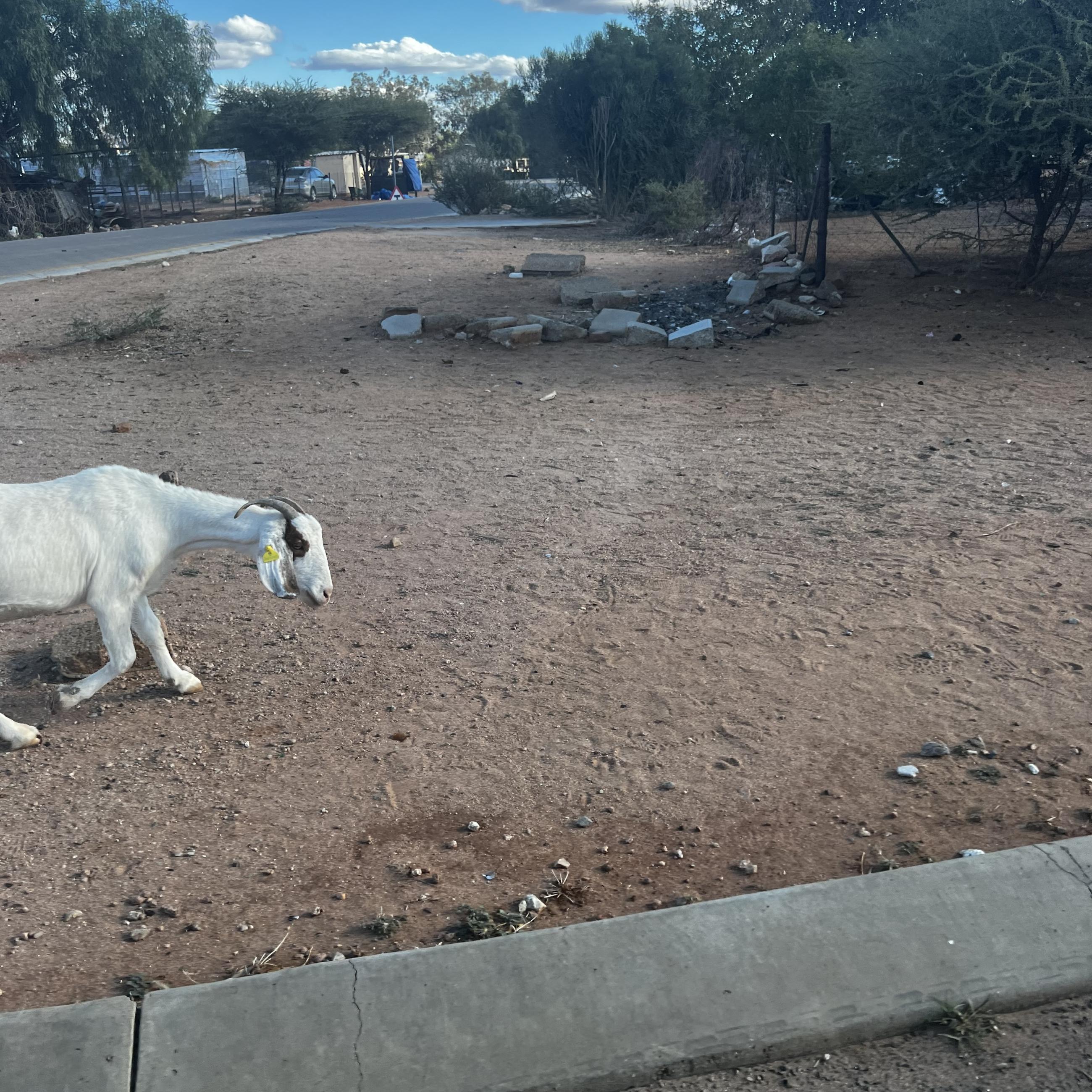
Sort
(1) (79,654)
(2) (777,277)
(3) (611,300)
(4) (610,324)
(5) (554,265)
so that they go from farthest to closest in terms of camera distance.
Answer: (5) (554,265) < (2) (777,277) < (3) (611,300) < (4) (610,324) < (1) (79,654)

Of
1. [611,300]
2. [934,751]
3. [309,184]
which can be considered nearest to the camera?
[934,751]

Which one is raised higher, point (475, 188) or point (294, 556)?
point (475, 188)

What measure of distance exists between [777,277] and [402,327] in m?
5.06

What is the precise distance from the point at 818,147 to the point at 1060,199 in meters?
4.93

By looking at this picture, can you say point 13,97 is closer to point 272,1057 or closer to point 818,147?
point 818,147


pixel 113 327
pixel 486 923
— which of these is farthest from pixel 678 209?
pixel 486 923

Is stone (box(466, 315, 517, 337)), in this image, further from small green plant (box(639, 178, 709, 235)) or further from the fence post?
small green plant (box(639, 178, 709, 235))

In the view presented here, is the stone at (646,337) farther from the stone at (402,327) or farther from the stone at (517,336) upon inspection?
the stone at (402,327)

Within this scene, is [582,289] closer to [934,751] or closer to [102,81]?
[934,751]

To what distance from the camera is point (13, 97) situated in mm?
38562

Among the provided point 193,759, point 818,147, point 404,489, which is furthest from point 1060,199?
point 193,759

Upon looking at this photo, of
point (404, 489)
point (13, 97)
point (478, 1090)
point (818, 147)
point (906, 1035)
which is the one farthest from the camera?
point (13, 97)

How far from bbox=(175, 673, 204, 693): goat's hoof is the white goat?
21cm

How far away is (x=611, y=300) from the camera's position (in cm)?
1395
